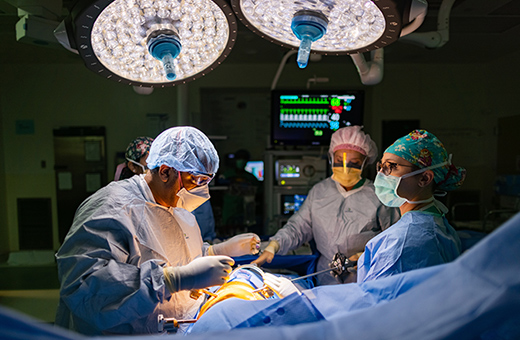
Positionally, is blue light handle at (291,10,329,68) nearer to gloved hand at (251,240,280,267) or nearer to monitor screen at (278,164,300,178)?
gloved hand at (251,240,280,267)

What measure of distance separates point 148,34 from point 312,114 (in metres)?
2.51

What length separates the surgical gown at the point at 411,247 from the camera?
4.12ft

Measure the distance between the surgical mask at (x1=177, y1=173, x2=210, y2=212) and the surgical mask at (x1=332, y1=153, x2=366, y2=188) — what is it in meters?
1.19

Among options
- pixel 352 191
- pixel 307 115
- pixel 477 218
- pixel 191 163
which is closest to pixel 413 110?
pixel 477 218

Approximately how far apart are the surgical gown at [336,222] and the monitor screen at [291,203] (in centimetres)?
99

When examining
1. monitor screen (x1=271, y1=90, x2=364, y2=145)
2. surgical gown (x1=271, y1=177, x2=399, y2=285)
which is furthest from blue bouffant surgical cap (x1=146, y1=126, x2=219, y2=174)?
monitor screen (x1=271, y1=90, x2=364, y2=145)

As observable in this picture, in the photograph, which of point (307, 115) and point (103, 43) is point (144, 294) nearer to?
point (103, 43)

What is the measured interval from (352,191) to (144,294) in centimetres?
168

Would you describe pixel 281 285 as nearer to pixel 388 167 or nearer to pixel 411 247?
pixel 411 247

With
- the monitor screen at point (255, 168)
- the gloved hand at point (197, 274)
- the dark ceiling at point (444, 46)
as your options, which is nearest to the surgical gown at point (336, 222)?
the gloved hand at point (197, 274)

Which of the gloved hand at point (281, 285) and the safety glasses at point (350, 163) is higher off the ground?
the safety glasses at point (350, 163)

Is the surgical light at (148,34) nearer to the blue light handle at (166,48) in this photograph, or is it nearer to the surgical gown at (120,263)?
the blue light handle at (166,48)

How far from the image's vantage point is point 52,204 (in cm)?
507

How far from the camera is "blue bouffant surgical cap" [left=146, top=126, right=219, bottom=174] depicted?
1.36m
